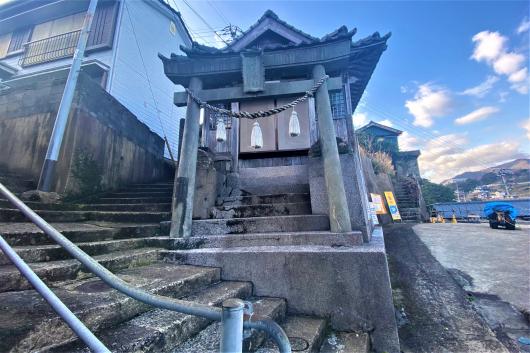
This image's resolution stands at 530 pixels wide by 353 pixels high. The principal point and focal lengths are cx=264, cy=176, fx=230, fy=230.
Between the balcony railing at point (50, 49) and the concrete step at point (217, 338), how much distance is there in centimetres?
1670

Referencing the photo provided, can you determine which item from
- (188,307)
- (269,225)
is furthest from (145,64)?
(188,307)

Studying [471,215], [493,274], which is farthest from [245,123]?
[471,215]

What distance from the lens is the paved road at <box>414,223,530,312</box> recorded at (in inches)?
161

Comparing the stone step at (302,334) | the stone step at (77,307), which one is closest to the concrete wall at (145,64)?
the stone step at (77,307)

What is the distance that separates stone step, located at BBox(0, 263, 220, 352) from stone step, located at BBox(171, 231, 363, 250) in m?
0.92

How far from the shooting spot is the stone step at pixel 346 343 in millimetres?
2422

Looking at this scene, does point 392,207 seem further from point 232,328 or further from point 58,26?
point 58,26

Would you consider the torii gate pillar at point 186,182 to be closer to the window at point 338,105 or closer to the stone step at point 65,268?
the stone step at point 65,268

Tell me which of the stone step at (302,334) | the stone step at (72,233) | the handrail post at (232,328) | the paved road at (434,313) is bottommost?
the paved road at (434,313)

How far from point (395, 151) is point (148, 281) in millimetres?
26176

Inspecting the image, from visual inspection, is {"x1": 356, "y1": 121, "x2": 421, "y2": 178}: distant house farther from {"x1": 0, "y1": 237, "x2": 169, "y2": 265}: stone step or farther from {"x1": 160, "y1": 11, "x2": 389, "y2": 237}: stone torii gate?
{"x1": 0, "y1": 237, "x2": 169, "y2": 265}: stone step

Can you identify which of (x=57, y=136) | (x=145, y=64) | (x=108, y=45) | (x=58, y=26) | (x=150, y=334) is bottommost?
(x=150, y=334)

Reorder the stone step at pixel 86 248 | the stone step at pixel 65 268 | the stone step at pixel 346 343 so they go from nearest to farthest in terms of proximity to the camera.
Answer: the stone step at pixel 65 268, the stone step at pixel 346 343, the stone step at pixel 86 248

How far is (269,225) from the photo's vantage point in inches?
167
